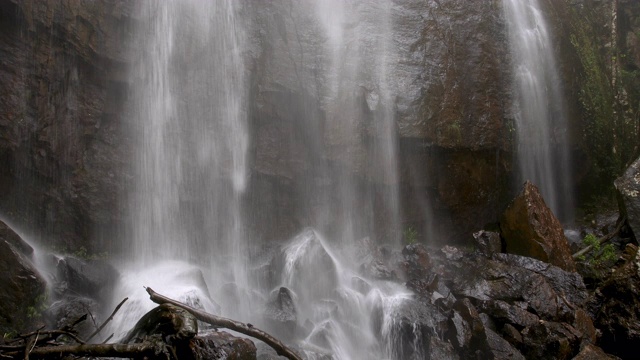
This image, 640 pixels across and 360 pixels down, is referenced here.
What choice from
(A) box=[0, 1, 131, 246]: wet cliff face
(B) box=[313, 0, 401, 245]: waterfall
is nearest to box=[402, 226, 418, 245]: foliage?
(B) box=[313, 0, 401, 245]: waterfall

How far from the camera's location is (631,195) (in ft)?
37.0

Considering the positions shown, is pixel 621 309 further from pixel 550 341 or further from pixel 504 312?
pixel 504 312

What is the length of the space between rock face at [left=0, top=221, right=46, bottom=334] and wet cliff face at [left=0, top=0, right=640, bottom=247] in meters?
2.42

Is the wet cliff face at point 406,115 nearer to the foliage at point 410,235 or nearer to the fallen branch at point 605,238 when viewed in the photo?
the foliage at point 410,235

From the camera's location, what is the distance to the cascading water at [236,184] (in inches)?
389

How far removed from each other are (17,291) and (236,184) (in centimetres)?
592

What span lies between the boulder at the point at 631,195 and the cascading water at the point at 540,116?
→ 3.02m

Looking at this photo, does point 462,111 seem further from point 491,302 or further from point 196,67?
point 196,67

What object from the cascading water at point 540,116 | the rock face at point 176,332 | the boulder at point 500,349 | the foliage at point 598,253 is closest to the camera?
the rock face at point 176,332

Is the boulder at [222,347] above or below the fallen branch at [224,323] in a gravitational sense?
below

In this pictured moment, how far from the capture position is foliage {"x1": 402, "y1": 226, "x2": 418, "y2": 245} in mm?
13680

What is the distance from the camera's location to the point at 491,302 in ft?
29.9

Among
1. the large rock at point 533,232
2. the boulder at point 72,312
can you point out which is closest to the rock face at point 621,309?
the large rock at point 533,232

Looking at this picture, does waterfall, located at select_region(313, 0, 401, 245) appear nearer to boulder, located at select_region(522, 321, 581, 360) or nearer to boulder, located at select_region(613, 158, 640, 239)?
boulder, located at select_region(613, 158, 640, 239)
